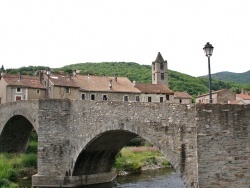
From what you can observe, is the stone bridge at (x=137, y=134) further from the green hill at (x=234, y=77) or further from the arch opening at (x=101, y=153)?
the green hill at (x=234, y=77)

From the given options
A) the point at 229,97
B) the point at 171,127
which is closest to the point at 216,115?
the point at 171,127

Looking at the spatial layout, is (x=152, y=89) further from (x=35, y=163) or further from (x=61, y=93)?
(x=35, y=163)

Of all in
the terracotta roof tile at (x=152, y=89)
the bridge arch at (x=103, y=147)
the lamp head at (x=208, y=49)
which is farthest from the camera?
the terracotta roof tile at (x=152, y=89)

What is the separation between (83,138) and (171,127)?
7106mm

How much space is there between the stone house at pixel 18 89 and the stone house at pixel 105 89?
4638 millimetres

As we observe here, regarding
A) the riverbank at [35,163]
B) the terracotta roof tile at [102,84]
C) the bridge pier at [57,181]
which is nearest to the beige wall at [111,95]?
the terracotta roof tile at [102,84]

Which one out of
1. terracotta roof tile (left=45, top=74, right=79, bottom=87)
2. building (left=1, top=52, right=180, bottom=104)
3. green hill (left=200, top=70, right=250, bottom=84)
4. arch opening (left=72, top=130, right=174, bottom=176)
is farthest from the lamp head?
green hill (left=200, top=70, right=250, bottom=84)

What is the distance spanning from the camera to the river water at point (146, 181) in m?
23.6

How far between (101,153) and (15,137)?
46.5 feet

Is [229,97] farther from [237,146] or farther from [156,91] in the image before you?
[237,146]

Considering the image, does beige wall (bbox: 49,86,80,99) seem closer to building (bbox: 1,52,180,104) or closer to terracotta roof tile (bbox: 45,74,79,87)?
building (bbox: 1,52,180,104)

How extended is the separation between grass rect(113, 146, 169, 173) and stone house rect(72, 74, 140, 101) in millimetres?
11315

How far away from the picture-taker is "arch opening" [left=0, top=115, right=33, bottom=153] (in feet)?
112

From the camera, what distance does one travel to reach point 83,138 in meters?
21.1
